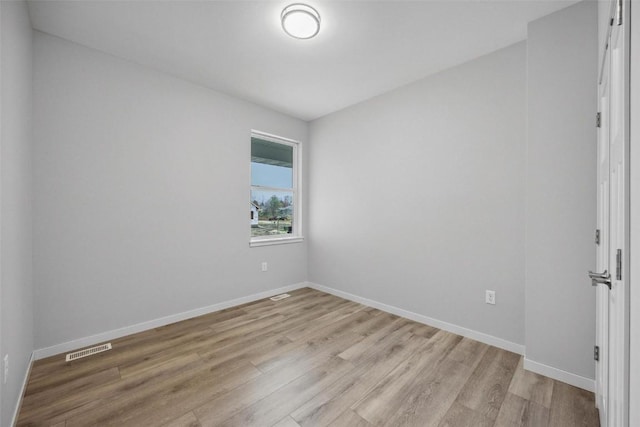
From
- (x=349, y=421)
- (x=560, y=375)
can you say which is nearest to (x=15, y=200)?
(x=349, y=421)

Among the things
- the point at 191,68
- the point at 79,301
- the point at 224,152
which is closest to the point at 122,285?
the point at 79,301

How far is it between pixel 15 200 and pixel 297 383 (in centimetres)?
213

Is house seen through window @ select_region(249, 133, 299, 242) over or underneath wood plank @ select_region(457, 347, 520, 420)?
over

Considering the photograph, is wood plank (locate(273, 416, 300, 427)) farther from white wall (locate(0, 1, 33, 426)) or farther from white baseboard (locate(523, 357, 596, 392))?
white baseboard (locate(523, 357, 596, 392))

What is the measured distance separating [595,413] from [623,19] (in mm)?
2063

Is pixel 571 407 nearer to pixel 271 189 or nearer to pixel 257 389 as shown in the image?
pixel 257 389

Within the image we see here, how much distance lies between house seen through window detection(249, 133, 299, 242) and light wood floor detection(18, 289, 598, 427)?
1565 mm

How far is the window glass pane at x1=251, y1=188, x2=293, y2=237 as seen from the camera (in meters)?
3.83

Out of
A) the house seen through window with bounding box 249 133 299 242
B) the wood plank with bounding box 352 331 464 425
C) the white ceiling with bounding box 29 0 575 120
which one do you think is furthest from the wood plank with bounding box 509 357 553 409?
the house seen through window with bounding box 249 133 299 242

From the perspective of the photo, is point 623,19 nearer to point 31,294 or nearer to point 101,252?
point 101,252

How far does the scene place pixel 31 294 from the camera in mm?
2113

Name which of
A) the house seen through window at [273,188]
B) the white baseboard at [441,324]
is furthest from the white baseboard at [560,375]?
the house seen through window at [273,188]

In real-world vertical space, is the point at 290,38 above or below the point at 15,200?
above

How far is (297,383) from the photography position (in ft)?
6.25
